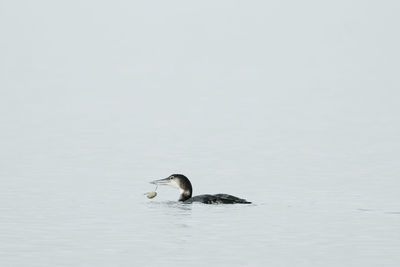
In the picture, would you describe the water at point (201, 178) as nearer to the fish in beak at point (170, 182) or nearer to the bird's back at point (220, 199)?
the bird's back at point (220, 199)

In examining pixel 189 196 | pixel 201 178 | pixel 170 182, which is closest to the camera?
pixel 189 196

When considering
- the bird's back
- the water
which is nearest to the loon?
the bird's back

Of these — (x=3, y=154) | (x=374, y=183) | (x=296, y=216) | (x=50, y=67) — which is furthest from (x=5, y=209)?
(x=50, y=67)

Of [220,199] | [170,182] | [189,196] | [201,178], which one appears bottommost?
[220,199]

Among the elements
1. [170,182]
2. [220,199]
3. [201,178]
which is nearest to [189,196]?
[170,182]

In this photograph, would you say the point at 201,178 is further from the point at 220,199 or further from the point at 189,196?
the point at 220,199

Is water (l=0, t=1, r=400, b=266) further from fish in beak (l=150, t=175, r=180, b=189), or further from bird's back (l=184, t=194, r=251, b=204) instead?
fish in beak (l=150, t=175, r=180, b=189)

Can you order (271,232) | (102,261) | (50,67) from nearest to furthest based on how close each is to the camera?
(102,261) < (271,232) < (50,67)

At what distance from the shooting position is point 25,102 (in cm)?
6869

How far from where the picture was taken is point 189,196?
2967 cm

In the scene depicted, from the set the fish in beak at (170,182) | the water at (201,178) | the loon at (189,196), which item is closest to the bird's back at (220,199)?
the loon at (189,196)

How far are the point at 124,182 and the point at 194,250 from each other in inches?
402

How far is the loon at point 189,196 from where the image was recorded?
28375 mm

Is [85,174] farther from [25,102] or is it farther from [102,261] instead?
[25,102]
